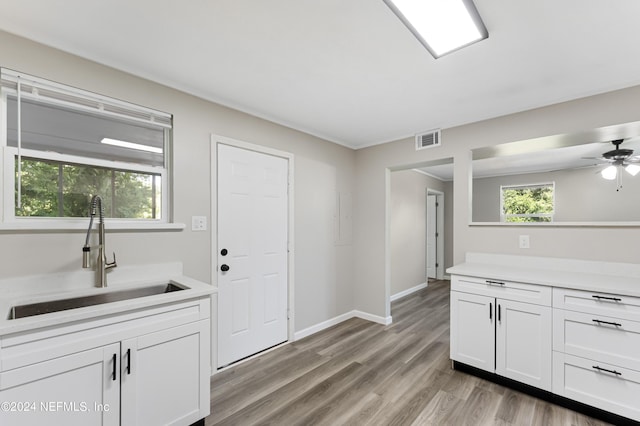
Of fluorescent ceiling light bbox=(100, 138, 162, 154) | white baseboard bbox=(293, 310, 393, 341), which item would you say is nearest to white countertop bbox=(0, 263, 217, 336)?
fluorescent ceiling light bbox=(100, 138, 162, 154)

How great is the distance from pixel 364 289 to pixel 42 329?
3236 mm

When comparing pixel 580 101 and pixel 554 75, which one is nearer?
pixel 554 75

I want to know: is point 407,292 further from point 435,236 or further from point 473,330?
point 473,330

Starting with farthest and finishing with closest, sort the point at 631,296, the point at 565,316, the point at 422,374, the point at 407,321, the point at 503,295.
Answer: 1. the point at 407,321
2. the point at 422,374
3. the point at 503,295
4. the point at 565,316
5. the point at 631,296

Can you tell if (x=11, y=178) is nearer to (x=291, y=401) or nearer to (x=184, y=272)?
(x=184, y=272)

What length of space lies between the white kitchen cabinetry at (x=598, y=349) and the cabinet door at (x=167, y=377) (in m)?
2.47

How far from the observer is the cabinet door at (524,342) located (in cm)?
204

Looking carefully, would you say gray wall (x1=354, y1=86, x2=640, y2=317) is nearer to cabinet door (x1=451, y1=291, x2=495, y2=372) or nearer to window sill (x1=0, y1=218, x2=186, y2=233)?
cabinet door (x1=451, y1=291, x2=495, y2=372)

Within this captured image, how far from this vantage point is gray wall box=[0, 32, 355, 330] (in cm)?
167

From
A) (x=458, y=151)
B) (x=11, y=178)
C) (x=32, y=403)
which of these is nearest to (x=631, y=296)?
(x=458, y=151)

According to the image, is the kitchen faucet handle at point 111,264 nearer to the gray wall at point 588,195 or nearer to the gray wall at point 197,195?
the gray wall at point 197,195

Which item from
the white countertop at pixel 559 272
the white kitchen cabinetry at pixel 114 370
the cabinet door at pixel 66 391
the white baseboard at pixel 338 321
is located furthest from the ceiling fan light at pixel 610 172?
the cabinet door at pixel 66 391

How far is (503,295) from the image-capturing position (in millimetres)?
2227

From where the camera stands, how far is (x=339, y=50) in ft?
5.82
